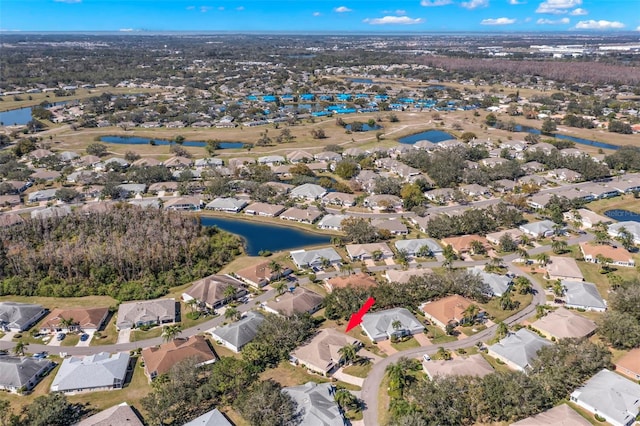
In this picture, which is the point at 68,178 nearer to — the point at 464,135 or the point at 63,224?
the point at 63,224

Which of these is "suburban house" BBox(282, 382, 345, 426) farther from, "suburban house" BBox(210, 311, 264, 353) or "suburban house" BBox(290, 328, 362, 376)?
"suburban house" BBox(210, 311, 264, 353)

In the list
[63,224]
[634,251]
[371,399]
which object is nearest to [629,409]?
[371,399]

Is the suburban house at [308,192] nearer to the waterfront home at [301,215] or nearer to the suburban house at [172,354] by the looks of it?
the waterfront home at [301,215]

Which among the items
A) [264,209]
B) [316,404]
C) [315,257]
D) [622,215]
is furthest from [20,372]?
[622,215]

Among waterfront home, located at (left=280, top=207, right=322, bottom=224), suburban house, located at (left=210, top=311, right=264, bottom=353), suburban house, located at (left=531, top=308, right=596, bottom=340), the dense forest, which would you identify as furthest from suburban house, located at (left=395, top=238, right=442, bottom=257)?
suburban house, located at (left=210, top=311, right=264, bottom=353)

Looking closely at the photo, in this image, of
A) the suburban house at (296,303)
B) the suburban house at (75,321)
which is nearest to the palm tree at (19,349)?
the suburban house at (75,321)

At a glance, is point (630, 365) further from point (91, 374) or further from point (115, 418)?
point (91, 374)
